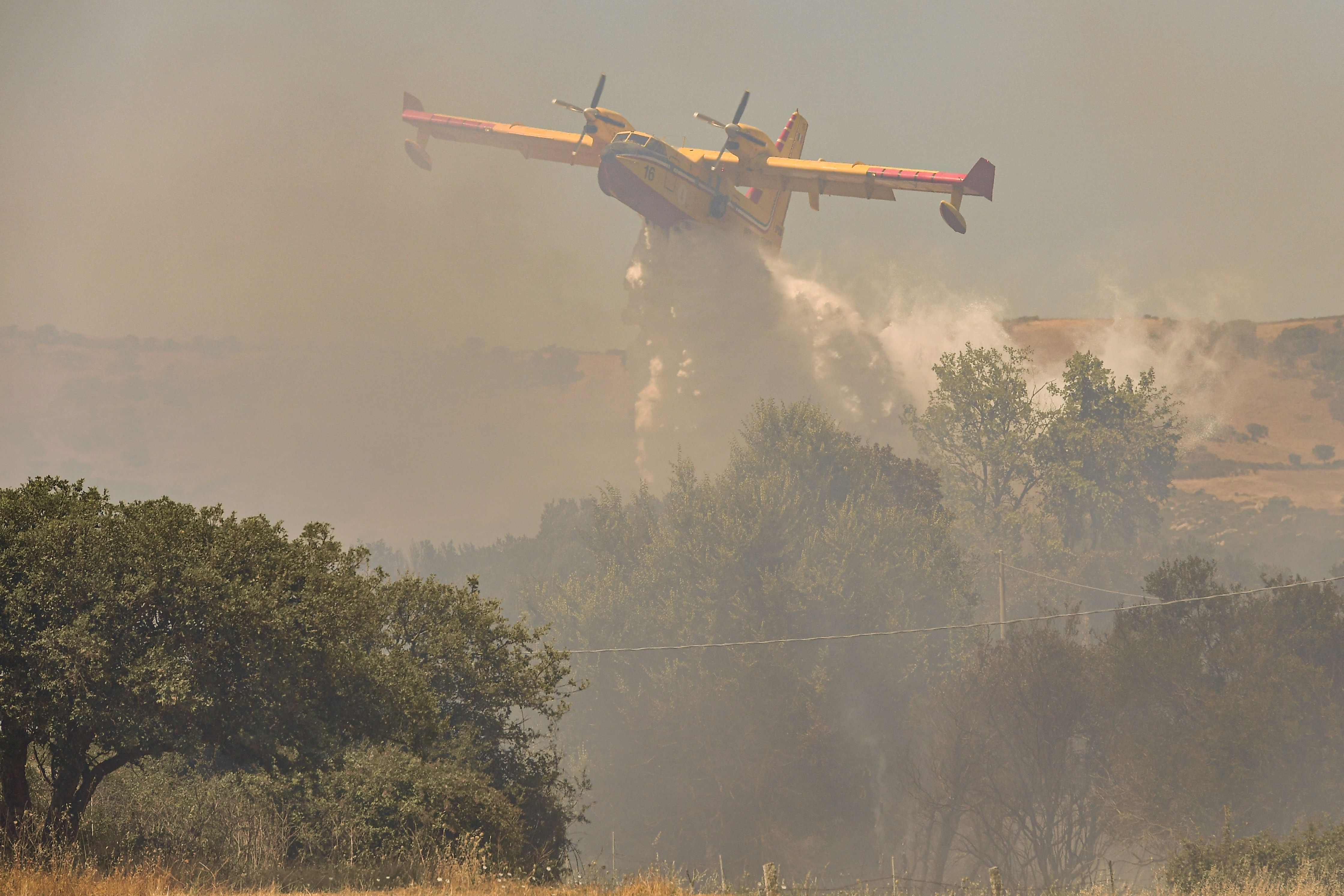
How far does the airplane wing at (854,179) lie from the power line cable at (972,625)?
23.1 m

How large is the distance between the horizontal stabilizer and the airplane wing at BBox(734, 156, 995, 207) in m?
0.02

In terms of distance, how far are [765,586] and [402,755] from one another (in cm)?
5909

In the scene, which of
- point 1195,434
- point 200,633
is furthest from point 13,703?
point 1195,434

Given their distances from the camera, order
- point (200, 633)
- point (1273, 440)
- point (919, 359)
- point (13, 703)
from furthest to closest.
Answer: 1. point (1273, 440)
2. point (919, 359)
3. point (200, 633)
4. point (13, 703)

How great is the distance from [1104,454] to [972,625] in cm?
5832

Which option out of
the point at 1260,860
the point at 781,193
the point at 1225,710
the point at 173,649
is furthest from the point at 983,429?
the point at 173,649

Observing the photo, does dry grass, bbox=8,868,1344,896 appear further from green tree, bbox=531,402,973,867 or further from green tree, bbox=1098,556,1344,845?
green tree, bbox=531,402,973,867

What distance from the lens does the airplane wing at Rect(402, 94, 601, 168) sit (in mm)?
81688

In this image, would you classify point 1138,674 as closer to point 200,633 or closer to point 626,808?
point 626,808

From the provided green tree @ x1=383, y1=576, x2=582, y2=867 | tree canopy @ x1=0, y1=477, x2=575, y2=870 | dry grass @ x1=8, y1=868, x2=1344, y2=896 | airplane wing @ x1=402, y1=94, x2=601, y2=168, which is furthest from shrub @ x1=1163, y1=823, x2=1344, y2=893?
airplane wing @ x1=402, y1=94, x2=601, y2=168

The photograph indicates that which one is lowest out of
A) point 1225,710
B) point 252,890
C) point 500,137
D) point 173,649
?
point 1225,710

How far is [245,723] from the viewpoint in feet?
61.1

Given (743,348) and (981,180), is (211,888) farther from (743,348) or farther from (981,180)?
(743,348)

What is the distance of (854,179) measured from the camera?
72.7m
